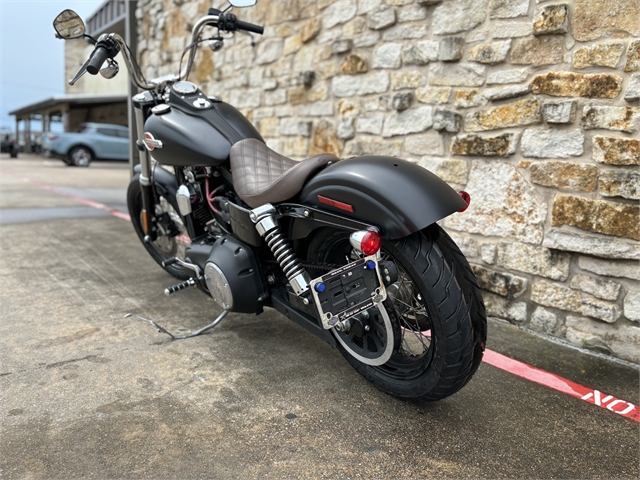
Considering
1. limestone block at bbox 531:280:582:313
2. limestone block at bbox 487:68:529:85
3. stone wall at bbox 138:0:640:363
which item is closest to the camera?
stone wall at bbox 138:0:640:363

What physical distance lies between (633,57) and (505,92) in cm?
67

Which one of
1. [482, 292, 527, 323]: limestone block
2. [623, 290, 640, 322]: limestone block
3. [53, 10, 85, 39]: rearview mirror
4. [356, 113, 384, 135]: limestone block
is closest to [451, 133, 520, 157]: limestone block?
[356, 113, 384, 135]: limestone block

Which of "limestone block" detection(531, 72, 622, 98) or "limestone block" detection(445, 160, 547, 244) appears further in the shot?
"limestone block" detection(445, 160, 547, 244)

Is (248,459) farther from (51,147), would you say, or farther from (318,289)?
(51,147)

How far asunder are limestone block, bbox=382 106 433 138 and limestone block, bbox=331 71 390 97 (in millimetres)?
255

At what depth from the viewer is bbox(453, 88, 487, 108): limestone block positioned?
3165mm

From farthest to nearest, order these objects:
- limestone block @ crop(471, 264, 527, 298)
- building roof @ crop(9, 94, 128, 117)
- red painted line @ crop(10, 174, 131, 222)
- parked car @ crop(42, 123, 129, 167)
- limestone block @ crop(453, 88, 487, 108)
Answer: building roof @ crop(9, 94, 128, 117), parked car @ crop(42, 123, 129, 167), red painted line @ crop(10, 174, 131, 222), limestone block @ crop(453, 88, 487, 108), limestone block @ crop(471, 264, 527, 298)

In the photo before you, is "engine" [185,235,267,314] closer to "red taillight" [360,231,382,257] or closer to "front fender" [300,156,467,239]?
"front fender" [300,156,467,239]

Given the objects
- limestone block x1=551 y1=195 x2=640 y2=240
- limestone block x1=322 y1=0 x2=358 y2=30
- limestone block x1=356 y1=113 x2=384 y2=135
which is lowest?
limestone block x1=551 y1=195 x2=640 y2=240

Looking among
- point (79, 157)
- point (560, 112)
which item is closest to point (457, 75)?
point (560, 112)

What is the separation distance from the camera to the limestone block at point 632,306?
2.60 metres

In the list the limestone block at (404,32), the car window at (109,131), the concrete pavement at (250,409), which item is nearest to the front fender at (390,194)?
the concrete pavement at (250,409)

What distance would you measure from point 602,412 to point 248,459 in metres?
1.53

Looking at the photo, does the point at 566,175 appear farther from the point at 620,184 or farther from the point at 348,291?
the point at 348,291
